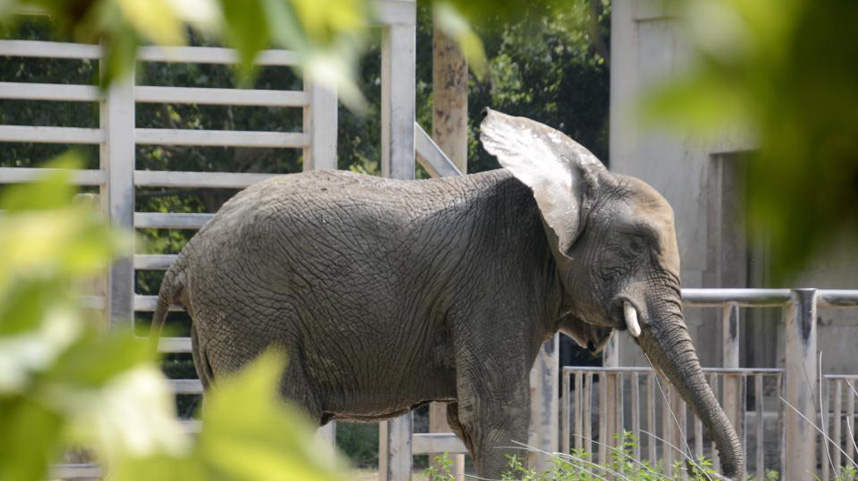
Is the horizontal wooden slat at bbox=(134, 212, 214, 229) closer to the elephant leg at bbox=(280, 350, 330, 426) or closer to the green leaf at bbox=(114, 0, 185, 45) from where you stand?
the elephant leg at bbox=(280, 350, 330, 426)

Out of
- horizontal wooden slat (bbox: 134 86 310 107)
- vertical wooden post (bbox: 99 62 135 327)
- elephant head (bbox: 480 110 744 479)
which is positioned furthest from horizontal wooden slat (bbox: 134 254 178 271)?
elephant head (bbox: 480 110 744 479)

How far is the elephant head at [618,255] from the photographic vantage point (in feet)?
17.1

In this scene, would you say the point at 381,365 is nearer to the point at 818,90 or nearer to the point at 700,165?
the point at 818,90

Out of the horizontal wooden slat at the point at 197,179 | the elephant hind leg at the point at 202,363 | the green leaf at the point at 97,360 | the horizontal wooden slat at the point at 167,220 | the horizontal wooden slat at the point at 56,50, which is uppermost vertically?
the horizontal wooden slat at the point at 56,50

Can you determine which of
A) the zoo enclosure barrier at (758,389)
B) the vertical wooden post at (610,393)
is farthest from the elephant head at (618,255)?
the vertical wooden post at (610,393)

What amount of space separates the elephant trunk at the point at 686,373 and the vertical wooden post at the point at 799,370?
2.49ft

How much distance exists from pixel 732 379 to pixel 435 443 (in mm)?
1443

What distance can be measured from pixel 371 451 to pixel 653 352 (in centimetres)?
861

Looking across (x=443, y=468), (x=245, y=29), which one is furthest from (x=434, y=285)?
(x=245, y=29)

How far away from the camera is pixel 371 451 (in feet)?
44.7

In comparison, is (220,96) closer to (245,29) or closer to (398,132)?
(398,132)

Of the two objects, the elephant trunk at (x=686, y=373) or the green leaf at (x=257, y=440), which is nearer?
the green leaf at (x=257, y=440)

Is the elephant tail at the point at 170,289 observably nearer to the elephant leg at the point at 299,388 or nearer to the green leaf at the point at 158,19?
the elephant leg at the point at 299,388

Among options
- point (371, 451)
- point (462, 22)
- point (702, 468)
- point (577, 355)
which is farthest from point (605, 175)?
point (577, 355)
